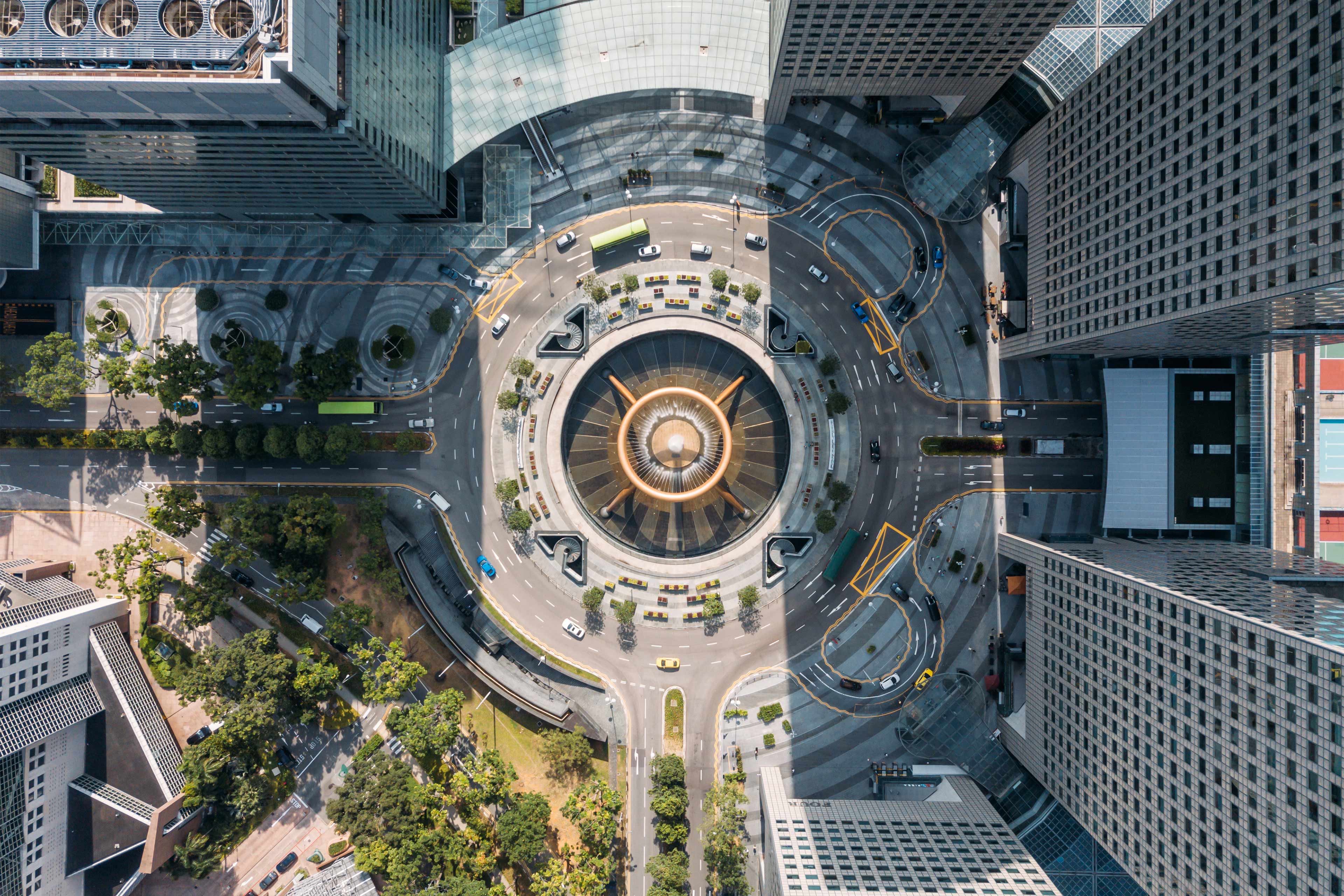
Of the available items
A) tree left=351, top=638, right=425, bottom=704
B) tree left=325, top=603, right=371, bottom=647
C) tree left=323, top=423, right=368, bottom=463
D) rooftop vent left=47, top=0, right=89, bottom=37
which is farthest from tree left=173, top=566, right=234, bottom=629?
rooftop vent left=47, top=0, right=89, bottom=37

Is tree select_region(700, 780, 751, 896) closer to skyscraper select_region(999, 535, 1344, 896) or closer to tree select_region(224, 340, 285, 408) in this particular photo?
skyscraper select_region(999, 535, 1344, 896)

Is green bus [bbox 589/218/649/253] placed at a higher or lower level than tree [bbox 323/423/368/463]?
higher

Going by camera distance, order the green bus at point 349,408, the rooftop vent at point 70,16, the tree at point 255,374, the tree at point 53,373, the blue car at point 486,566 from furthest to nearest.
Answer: the blue car at point 486,566 → the green bus at point 349,408 → the tree at point 53,373 → the tree at point 255,374 → the rooftop vent at point 70,16

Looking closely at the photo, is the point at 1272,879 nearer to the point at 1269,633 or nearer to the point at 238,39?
the point at 1269,633

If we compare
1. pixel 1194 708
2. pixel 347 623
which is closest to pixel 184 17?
pixel 347 623

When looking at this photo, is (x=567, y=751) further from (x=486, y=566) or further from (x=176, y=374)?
(x=176, y=374)

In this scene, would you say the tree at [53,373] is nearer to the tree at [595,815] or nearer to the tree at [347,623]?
the tree at [347,623]

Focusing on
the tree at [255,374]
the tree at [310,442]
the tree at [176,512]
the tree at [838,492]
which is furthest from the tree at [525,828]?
the tree at [255,374]
